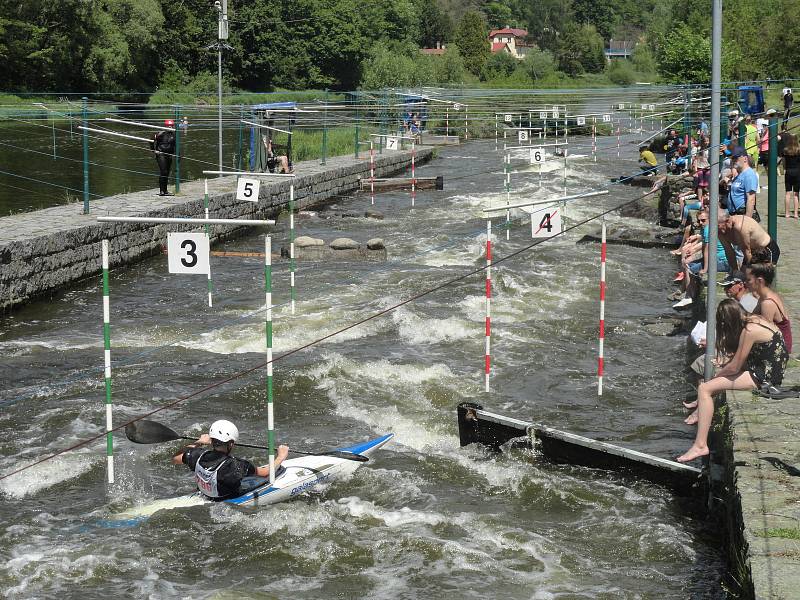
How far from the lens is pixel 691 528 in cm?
880

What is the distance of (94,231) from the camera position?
18.2 metres

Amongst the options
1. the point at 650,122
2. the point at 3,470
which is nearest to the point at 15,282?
the point at 3,470

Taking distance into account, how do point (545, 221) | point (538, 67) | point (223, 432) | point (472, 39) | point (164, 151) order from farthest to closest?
1. point (472, 39)
2. point (538, 67)
3. point (164, 151)
4. point (545, 221)
5. point (223, 432)

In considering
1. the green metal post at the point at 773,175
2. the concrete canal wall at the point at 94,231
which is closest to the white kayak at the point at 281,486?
the green metal post at the point at 773,175

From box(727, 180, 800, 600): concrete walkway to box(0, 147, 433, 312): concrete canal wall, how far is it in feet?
34.4

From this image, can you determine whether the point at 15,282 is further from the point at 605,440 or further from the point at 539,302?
the point at 605,440

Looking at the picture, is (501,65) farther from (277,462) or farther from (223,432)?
(223,432)

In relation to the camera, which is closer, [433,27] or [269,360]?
[269,360]

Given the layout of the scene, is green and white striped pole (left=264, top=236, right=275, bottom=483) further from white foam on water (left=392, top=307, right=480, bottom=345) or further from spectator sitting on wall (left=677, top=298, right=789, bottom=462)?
white foam on water (left=392, top=307, right=480, bottom=345)

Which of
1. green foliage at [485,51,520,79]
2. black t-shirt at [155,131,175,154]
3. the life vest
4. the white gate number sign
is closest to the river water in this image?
the life vest

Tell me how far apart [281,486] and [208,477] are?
1.88ft

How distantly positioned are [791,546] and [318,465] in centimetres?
415

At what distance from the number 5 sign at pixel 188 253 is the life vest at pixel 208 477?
2218 mm

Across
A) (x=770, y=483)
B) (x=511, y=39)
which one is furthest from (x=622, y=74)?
(x=770, y=483)
